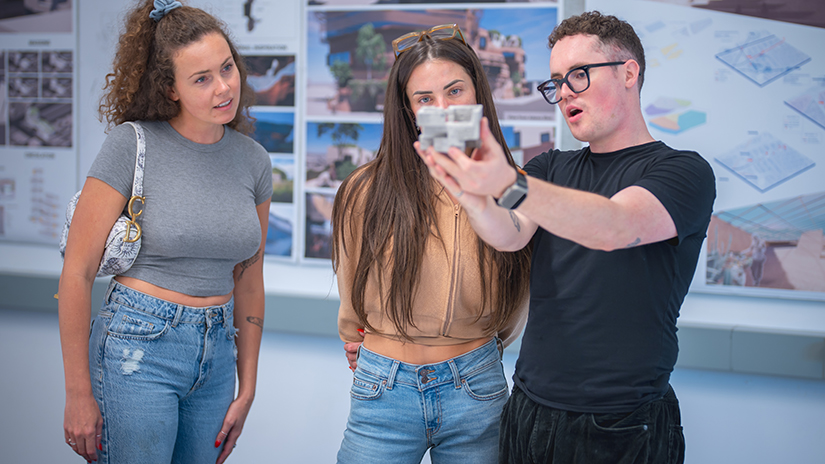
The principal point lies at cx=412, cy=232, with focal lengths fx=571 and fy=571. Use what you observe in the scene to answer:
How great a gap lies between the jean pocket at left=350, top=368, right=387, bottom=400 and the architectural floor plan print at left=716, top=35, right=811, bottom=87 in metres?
2.16

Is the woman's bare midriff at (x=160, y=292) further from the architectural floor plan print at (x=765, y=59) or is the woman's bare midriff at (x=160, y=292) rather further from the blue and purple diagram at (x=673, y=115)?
the architectural floor plan print at (x=765, y=59)

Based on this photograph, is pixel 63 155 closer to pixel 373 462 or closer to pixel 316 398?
pixel 316 398

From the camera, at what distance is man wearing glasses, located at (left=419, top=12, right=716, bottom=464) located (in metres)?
1.19

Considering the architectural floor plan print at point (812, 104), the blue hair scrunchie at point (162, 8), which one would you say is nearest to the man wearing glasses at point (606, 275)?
the blue hair scrunchie at point (162, 8)

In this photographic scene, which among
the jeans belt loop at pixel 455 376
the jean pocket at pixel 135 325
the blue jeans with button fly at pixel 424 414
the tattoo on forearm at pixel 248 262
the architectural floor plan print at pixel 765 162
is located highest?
the architectural floor plan print at pixel 765 162

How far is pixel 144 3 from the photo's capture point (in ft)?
5.60

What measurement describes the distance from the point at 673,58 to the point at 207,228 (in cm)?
217

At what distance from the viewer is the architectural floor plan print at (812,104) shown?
2.47 metres

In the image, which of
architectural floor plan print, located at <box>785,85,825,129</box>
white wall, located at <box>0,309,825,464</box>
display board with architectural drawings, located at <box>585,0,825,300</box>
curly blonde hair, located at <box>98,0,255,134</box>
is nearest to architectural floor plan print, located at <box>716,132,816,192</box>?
display board with architectural drawings, located at <box>585,0,825,300</box>

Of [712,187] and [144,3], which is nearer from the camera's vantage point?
[712,187]

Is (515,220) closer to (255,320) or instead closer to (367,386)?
(367,386)

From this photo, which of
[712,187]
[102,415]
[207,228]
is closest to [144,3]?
[207,228]

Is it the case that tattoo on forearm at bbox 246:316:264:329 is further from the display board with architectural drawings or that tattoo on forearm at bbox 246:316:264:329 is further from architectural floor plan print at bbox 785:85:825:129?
architectural floor plan print at bbox 785:85:825:129

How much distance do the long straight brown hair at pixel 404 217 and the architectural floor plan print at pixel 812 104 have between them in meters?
1.73
